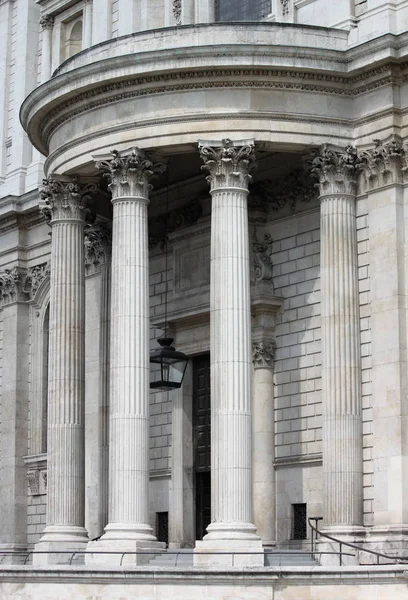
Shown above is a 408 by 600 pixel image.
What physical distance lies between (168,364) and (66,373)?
2.66m

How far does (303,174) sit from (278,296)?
3.24m

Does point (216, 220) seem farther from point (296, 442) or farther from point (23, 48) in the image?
point (23, 48)

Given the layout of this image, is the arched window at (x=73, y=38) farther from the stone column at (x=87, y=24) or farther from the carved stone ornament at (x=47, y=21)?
the stone column at (x=87, y=24)

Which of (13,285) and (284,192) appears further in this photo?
(13,285)

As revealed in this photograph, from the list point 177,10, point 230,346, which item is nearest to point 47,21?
point 177,10

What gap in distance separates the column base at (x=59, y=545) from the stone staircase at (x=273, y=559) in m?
2.82

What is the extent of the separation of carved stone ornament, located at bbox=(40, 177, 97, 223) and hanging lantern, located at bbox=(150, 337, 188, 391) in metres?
4.03

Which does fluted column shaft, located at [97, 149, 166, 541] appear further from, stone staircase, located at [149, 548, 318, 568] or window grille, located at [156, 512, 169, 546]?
window grille, located at [156, 512, 169, 546]

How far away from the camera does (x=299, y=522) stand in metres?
36.2

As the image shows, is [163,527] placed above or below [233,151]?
below

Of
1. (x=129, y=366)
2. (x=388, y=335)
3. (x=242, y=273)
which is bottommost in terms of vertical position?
(x=129, y=366)

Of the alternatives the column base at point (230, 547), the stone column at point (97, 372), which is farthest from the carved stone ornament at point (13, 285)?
the column base at point (230, 547)

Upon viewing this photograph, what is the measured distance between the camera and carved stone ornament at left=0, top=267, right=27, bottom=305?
46625 millimetres

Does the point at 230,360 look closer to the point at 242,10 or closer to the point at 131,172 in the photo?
the point at 131,172
